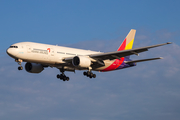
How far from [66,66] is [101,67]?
6040mm

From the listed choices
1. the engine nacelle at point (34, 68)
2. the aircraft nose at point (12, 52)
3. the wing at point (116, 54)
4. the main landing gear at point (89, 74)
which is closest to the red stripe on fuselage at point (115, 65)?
the main landing gear at point (89, 74)

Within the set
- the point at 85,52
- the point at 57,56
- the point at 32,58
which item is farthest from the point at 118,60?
the point at 32,58

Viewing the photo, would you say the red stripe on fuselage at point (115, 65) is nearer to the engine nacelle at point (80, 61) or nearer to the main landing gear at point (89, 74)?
the main landing gear at point (89, 74)

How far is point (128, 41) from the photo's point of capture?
57.3 m

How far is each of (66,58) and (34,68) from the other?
798 cm

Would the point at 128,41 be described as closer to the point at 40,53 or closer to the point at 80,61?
the point at 80,61

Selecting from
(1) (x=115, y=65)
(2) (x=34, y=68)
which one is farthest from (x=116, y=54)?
(2) (x=34, y=68)

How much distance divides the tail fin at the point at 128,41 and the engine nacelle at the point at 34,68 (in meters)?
14.4

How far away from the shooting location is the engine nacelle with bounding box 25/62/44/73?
2019 inches

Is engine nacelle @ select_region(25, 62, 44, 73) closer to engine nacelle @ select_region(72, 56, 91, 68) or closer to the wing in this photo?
engine nacelle @ select_region(72, 56, 91, 68)

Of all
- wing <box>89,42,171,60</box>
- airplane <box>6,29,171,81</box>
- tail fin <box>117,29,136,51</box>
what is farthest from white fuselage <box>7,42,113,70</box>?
tail fin <box>117,29,136,51</box>

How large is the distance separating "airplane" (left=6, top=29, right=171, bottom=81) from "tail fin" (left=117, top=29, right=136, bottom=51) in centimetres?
282

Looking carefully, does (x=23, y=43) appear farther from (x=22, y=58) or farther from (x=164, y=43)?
(x=164, y=43)

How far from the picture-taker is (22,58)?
1693 inches
